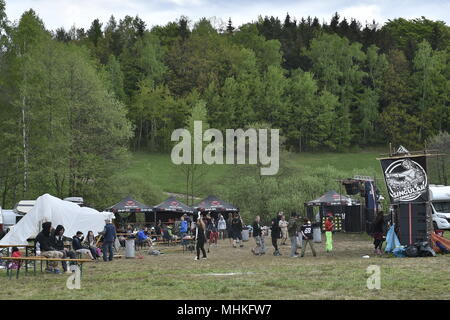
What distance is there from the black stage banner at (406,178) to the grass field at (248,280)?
98.4 inches

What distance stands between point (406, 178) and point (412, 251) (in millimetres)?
2572

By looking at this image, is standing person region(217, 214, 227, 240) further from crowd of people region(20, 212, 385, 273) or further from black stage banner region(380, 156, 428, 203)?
black stage banner region(380, 156, 428, 203)

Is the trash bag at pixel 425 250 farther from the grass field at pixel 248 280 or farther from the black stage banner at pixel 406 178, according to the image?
the black stage banner at pixel 406 178

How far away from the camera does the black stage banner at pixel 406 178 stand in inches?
827

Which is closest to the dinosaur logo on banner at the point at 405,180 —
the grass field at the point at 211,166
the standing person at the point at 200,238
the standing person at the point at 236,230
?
the standing person at the point at 200,238

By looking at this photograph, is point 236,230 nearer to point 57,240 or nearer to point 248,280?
point 57,240

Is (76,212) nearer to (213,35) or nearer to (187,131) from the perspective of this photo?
(187,131)

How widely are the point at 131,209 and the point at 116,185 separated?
31.6 ft

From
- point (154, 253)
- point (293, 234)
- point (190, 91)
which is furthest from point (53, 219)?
point (190, 91)

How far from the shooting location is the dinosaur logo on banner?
2105cm

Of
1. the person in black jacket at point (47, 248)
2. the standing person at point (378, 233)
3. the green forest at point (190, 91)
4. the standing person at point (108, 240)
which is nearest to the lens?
the person in black jacket at point (47, 248)

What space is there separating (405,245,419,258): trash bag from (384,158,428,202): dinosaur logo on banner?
1705 millimetres

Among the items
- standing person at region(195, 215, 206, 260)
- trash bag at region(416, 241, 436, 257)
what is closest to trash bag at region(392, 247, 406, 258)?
trash bag at region(416, 241, 436, 257)

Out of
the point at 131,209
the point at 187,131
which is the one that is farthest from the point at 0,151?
the point at 187,131
